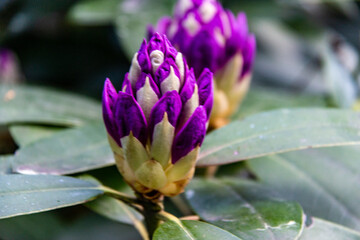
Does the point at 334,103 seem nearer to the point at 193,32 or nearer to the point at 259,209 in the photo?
the point at 193,32

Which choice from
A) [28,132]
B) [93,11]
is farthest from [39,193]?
[93,11]

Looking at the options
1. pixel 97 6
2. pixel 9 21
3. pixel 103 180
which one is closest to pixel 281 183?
pixel 103 180

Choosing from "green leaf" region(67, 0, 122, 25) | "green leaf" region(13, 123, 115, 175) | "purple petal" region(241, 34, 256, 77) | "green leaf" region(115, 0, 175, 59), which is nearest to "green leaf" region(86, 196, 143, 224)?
"green leaf" region(13, 123, 115, 175)

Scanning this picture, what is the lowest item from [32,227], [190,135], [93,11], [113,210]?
[32,227]

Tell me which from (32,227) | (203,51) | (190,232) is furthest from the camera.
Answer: (32,227)

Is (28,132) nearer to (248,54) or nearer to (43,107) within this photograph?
(43,107)

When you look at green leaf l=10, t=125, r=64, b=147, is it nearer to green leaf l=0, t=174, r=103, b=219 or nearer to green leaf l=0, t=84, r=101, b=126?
green leaf l=0, t=84, r=101, b=126

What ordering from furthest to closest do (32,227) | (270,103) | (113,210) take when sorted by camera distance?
(270,103) → (32,227) → (113,210)
